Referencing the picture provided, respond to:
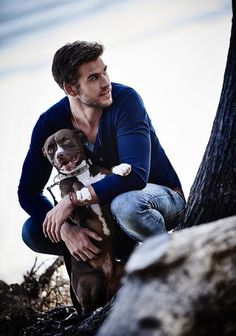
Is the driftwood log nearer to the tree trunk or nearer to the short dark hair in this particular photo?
the tree trunk

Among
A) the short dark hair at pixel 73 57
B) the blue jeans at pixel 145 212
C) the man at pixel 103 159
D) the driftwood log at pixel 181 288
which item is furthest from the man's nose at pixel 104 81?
the driftwood log at pixel 181 288

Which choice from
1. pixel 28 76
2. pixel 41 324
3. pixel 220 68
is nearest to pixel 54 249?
pixel 41 324

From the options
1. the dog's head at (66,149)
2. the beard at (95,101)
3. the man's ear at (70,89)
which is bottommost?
the dog's head at (66,149)

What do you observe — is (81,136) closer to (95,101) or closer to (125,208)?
(95,101)

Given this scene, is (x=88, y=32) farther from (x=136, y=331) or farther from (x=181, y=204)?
(x=136, y=331)

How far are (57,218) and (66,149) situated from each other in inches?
15.7

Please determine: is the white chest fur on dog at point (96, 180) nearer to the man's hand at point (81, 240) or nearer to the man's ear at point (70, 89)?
the man's hand at point (81, 240)

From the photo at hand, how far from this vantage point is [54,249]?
2729mm

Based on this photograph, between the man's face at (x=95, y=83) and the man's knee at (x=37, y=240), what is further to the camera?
the man's knee at (x=37, y=240)

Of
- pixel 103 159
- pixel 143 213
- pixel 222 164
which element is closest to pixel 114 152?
pixel 103 159

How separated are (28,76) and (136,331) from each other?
8.06 feet

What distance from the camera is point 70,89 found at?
8.21 ft

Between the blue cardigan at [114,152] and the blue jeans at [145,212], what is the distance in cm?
6

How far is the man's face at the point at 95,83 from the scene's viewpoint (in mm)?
2441
